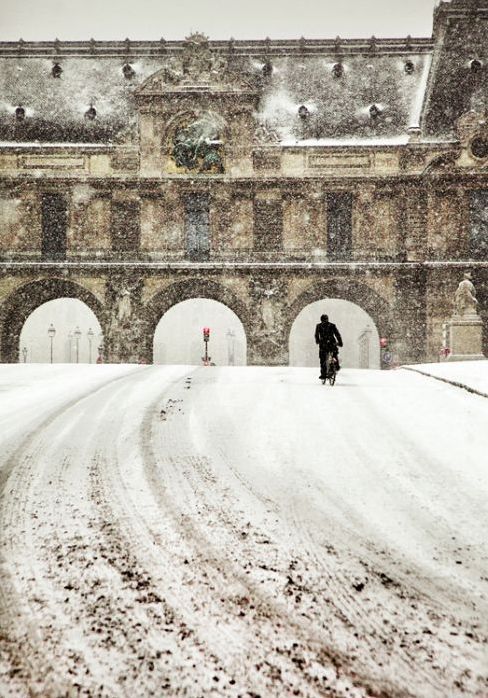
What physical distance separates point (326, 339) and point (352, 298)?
1407 cm

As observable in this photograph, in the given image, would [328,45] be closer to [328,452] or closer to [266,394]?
[266,394]

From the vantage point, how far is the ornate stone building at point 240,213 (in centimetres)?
2536

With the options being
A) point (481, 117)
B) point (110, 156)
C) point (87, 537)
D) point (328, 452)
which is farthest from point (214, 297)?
point (87, 537)

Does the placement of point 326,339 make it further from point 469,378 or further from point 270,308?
point 270,308

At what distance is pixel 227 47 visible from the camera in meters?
29.6

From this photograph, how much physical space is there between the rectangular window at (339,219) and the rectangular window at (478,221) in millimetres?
A: 4910

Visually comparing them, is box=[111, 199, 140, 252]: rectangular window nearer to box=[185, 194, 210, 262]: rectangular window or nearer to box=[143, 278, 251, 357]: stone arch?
box=[185, 194, 210, 262]: rectangular window

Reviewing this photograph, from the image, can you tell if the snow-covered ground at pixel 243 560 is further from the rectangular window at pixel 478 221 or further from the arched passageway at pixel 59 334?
the arched passageway at pixel 59 334

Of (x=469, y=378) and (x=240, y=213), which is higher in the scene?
(x=240, y=213)

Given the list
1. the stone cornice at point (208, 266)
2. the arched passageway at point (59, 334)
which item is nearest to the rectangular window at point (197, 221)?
the stone cornice at point (208, 266)

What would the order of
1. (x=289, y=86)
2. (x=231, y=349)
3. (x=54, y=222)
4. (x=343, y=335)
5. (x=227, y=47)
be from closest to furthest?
(x=54, y=222) → (x=289, y=86) → (x=227, y=47) → (x=343, y=335) → (x=231, y=349)

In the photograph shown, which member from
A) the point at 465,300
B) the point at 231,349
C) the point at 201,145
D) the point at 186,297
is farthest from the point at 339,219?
the point at 231,349

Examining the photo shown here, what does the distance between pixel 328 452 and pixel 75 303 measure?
4062 centimetres

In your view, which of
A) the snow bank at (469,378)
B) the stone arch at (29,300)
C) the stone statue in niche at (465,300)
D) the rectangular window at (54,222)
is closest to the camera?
the snow bank at (469,378)
